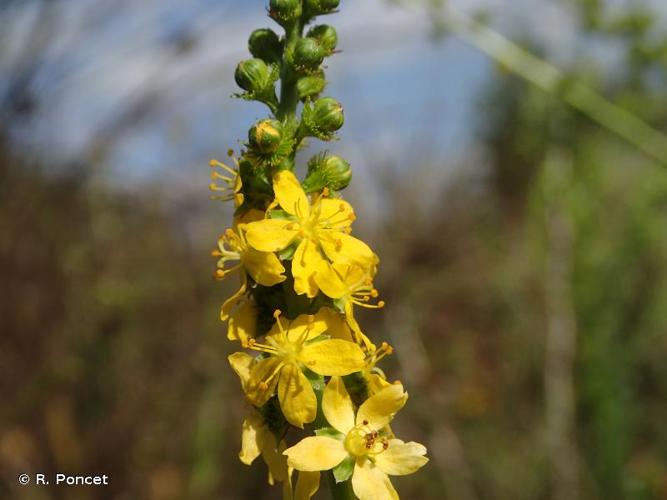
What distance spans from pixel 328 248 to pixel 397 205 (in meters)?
5.79

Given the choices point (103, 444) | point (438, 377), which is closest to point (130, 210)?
point (103, 444)

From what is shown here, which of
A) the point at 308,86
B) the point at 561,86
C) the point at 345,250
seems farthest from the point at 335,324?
the point at 561,86

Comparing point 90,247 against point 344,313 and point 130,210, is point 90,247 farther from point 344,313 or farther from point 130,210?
point 344,313

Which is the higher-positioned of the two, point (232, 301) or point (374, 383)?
point (232, 301)

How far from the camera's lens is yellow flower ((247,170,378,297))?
1435 mm

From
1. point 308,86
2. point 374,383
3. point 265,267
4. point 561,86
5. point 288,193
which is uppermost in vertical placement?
point 561,86

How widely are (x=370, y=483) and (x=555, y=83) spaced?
3139 mm

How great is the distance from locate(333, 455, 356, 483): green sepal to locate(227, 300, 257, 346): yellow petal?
34 centimetres

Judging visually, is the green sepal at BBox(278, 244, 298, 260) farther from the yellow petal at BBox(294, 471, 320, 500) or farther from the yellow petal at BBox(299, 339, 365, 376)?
the yellow petal at BBox(294, 471, 320, 500)

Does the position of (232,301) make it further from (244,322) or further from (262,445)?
(262,445)

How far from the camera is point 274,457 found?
1536 mm

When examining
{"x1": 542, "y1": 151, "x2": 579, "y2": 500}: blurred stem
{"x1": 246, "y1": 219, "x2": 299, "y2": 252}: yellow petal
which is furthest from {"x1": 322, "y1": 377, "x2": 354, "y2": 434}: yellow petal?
{"x1": 542, "y1": 151, "x2": 579, "y2": 500}: blurred stem

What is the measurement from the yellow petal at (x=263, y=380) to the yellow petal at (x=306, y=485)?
7.5 inches

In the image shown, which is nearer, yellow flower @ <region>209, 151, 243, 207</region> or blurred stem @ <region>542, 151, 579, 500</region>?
yellow flower @ <region>209, 151, 243, 207</region>
